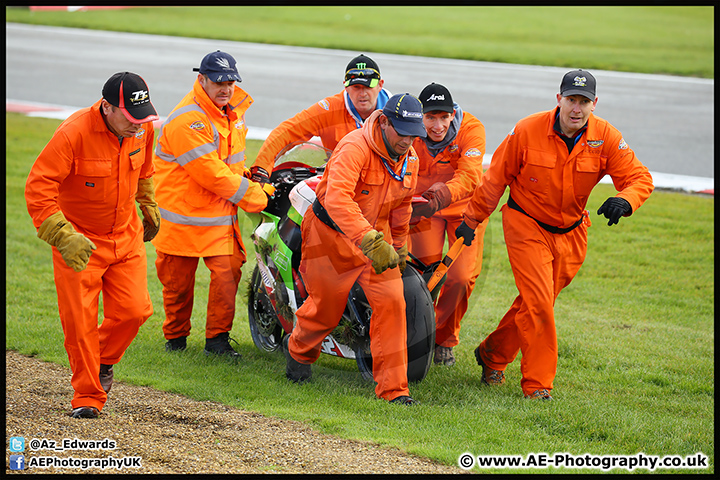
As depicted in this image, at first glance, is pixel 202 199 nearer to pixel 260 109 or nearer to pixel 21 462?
pixel 21 462

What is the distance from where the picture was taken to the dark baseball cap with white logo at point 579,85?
5.42 meters

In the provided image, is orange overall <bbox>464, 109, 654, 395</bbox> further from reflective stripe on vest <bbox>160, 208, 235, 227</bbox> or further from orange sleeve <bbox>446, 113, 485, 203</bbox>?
reflective stripe on vest <bbox>160, 208, 235, 227</bbox>

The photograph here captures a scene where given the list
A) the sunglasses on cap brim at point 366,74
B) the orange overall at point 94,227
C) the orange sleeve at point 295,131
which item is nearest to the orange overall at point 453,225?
the sunglasses on cap brim at point 366,74

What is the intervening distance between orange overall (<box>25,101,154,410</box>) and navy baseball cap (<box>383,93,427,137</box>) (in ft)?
5.25

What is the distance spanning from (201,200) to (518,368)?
2869mm

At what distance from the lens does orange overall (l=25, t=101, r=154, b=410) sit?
489 centimetres

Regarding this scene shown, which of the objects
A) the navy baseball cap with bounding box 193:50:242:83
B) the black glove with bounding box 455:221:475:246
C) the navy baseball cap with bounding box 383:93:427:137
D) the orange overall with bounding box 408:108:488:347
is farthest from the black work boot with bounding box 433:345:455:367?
the navy baseball cap with bounding box 193:50:242:83

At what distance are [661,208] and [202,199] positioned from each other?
662cm

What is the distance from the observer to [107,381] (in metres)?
5.46

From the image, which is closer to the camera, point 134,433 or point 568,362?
point 134,433

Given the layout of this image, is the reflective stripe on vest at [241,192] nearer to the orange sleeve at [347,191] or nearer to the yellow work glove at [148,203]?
the yellow work glove at [148,203]

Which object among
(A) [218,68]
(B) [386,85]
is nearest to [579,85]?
(A) [218,68]

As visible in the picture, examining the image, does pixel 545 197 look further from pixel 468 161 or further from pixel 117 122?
pixel 117 122

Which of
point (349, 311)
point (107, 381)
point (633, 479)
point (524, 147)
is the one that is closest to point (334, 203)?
point (349, 311)
